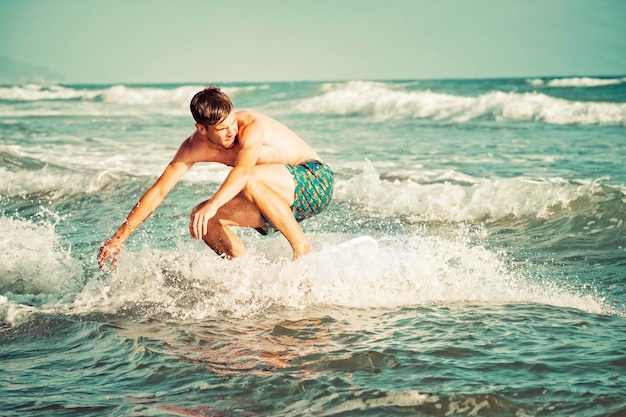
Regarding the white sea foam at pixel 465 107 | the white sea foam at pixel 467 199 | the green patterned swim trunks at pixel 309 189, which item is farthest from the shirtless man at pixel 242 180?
the white sea foam at pixel 465 107

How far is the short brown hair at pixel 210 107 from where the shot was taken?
15.1 ft

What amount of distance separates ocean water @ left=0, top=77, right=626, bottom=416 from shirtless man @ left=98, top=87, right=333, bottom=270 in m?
0.29

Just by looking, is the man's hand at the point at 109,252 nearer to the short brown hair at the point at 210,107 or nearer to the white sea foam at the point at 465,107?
the short brown hair at the point at 210,107

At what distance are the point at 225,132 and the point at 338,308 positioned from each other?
1.39m

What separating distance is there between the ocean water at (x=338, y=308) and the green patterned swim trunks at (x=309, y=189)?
331mm

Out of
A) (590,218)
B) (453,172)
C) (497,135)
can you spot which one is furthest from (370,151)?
(590,218)

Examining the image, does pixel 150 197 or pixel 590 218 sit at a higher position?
pixel 150 197

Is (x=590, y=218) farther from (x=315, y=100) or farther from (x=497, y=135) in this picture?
(x=315, y=100)

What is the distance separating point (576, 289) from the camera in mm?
5207

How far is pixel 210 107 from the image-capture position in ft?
15.1

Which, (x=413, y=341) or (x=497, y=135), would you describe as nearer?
(x=413, y=341)

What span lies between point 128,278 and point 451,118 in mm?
21427

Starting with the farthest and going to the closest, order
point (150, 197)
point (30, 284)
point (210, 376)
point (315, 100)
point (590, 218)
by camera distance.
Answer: point (315, 100), point (590, 218), point (30, 284), point (150, 197), point (210, 376)

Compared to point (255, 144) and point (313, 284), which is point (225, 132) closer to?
point (255, 144)
